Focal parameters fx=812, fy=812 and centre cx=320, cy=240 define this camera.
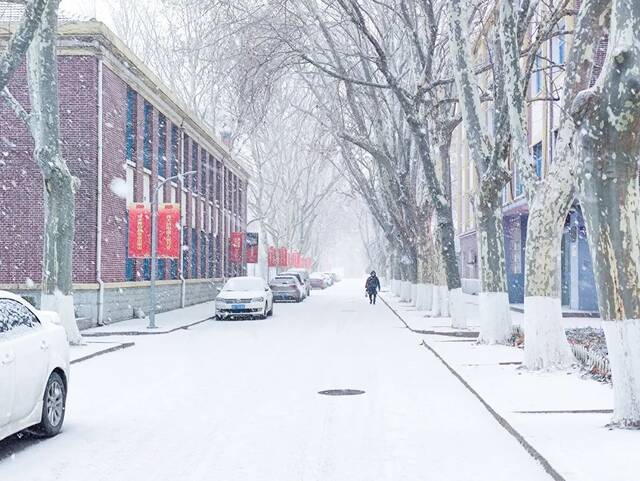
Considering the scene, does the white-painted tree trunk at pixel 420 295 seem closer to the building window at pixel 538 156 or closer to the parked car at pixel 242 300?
the parked car at pixel 242 300

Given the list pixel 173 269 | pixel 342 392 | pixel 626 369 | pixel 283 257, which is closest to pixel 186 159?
pixel 173 269

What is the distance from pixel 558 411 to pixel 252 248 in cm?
4672

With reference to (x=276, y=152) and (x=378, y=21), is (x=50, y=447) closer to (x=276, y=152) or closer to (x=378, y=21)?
(x=378, y=21)

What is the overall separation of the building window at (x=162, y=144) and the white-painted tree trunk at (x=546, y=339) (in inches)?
888

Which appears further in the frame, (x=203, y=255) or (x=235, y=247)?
(x=235, y=247)

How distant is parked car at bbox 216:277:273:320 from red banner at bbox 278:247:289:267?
1256 inches

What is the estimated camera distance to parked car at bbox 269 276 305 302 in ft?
144

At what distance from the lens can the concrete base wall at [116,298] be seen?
23.7m

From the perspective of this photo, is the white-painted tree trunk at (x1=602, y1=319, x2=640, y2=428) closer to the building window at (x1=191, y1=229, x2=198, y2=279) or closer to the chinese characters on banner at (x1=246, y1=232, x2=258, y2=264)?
the building window at (x1=191, y1=229, x2=198, y2=279)

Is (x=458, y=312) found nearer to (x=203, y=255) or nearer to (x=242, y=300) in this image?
(x=242, y=300)

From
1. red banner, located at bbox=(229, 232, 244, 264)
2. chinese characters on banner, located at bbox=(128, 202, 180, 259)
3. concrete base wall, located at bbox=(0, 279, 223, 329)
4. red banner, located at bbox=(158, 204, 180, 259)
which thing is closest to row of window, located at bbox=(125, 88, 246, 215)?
red banner, located at bbox=(229, 232, 244, 264)

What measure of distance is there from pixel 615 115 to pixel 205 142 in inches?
1390

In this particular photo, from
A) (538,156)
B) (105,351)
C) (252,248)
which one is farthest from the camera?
(252,248)

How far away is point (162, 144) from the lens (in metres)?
32.9
